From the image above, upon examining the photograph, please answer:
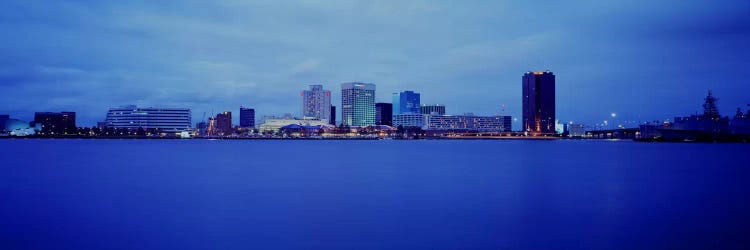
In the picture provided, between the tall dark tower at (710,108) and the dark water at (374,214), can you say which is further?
the tall dark tower at (710,108)

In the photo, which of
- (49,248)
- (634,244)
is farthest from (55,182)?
(634,244)

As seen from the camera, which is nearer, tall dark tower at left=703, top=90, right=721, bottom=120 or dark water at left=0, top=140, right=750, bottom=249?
dark water at left=0, top=140, right=750, bottom=249

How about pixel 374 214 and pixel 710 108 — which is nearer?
pixel 374 214

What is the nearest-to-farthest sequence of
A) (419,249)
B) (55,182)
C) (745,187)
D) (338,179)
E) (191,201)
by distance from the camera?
1. (419,249)
2. (191,201)
3. (745,187)
4. (55,182)
5. (338,179)

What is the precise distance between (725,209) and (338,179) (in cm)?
1903

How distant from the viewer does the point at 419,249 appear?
1252 cm

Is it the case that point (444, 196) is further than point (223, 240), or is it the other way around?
point (444, 196)

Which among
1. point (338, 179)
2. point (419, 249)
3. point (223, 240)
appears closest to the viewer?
point (419, 249)

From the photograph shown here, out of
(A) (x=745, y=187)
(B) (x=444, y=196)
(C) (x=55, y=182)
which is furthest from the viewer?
(C) (x=55, y=182)

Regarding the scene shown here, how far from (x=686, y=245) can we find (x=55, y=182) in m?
28.9

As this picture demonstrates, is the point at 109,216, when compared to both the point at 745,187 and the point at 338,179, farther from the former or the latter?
the point at 745,187

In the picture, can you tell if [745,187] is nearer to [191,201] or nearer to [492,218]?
[492,218]

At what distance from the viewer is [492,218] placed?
1723 centimetres

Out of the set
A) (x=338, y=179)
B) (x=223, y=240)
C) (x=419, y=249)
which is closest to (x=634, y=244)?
(x=419, y=249)
